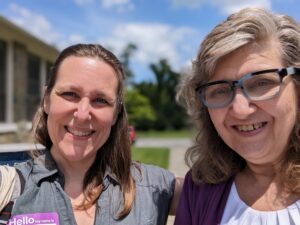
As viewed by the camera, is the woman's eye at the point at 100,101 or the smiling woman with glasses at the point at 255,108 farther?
the woman's eye at the point at 100,101

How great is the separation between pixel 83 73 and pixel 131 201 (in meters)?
0.73

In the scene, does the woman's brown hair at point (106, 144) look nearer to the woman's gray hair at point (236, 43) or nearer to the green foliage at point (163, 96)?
the woman's gray hair at point (236, 43)

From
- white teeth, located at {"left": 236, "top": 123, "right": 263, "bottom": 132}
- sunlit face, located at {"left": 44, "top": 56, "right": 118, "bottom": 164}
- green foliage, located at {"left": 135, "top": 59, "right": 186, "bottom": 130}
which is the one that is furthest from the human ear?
→ green foliage, located at {"left": 135, "top": 59, "right": 186, "bottom": 130}

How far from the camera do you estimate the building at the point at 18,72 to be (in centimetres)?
1505

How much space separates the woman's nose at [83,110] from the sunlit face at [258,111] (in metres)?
0.70

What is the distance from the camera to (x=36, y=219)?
2086 millimetres

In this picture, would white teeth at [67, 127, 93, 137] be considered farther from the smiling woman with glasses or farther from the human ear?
the smiling woman with glasses

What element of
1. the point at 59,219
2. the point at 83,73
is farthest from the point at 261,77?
the point at 59,219

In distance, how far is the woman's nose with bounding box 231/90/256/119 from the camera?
1.81m

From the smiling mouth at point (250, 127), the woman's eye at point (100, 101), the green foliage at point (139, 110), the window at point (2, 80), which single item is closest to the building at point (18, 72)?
the window at point (2, 80)

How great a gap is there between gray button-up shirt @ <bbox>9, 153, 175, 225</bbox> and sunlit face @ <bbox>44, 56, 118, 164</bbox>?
170 mm

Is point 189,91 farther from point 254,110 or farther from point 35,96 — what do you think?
point 35,96

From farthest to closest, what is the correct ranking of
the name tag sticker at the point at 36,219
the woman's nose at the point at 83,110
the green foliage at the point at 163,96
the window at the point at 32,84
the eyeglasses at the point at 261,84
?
the green foliage at the point at 163,96 → the window at the point at 32,84 → the woman's nose at the point at 83,110 → the name tag sticker at the point at 36,219 → the eyeglasses at the point at 261,84

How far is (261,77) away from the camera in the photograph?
182cm
